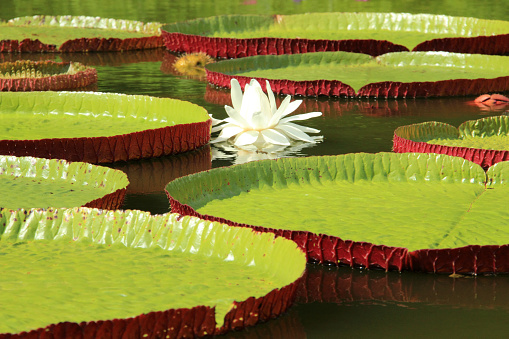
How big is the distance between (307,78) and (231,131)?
228 centimetres

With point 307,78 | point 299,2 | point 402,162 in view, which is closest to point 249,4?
point 299,2

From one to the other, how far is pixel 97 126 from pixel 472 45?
15.9ft

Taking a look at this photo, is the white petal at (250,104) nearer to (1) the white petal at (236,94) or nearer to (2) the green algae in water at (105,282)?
(1) the white petal at (236,94)

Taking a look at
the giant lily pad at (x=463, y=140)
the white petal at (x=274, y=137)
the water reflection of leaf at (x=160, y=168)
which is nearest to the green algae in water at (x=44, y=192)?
the water reflection of leaf at (x=160, y=168)

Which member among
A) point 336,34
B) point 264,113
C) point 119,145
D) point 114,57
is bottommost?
point 114,57

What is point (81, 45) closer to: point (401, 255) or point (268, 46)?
point (268, 46)

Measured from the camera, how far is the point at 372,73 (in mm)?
7215

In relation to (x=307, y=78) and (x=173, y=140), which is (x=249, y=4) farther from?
(x=173, y=140)

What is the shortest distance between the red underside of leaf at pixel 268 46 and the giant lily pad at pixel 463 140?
3.93 m

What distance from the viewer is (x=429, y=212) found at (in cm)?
329

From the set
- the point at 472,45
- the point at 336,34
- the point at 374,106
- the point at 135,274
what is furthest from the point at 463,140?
the point at 336,34

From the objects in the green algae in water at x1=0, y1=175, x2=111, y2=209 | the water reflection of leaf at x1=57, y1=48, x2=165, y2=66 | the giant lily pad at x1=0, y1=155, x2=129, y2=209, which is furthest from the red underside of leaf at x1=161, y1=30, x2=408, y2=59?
the green algae in water at x1=0, y1=175, x2=111, y2=209

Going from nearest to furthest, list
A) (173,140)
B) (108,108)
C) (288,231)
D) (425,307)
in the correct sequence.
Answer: (425,307), (288,231), (173,140), (108,108)

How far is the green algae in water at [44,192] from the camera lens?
338cm
